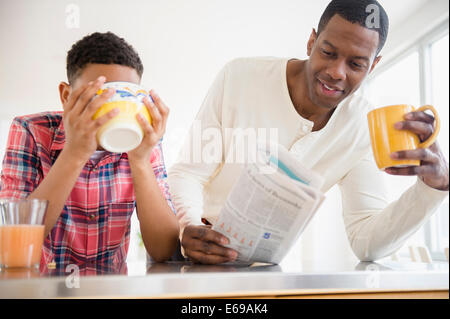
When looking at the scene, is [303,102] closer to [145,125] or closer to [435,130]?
[435,130]

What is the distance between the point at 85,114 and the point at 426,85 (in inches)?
102

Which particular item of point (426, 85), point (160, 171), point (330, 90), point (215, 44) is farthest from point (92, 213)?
point (426, 85)

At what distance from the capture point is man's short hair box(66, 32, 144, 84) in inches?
33.6

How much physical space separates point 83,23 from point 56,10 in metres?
0.38

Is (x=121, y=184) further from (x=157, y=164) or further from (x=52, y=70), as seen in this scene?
(x=52, y=70)

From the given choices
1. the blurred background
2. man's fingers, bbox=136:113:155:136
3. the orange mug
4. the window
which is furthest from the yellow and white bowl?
the window

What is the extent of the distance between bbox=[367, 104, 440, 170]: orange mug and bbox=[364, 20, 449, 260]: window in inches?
69.6

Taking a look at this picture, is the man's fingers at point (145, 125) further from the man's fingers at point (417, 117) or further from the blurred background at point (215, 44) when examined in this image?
the blurred background at point (215, 44)

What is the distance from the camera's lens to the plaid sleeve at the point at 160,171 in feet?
2.96

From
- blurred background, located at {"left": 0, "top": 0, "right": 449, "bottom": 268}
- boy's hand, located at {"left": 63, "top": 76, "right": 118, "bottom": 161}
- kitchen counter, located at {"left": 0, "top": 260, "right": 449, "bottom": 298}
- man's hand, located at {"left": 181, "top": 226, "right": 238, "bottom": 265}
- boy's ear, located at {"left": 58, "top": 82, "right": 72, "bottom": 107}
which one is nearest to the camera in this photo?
kitchen counter, located at {"left": 0, "top": 260, "right": 449, "bottom": 298}

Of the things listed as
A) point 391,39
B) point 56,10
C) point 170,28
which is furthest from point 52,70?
point 391,39

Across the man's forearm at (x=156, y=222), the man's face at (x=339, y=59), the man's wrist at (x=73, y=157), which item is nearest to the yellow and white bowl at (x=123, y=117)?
the man's wrist at (x=73, y=157)

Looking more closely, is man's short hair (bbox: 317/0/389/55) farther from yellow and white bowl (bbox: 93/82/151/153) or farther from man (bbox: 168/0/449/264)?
yellow and white bowl (bbox: 93/82/151/153)

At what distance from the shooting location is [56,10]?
2783 millimetres
